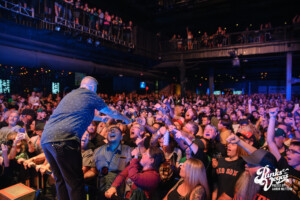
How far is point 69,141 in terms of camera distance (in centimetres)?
204

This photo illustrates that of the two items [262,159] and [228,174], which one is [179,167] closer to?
[228,174]

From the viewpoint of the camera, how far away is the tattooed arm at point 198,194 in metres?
1.93

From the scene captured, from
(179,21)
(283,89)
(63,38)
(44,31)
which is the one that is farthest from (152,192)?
(283,89)

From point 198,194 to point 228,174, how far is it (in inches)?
28.4

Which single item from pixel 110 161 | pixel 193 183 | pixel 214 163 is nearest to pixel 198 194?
pixel 193 183

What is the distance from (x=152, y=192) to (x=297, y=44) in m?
14.1

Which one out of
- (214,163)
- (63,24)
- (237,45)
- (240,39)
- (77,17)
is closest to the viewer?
(214,163)

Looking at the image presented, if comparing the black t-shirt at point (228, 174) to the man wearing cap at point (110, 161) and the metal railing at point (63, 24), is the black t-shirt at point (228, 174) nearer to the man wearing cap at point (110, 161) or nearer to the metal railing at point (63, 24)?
the man wearing cap at point (110, 161)

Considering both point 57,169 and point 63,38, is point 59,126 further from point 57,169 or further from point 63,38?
point 63,38

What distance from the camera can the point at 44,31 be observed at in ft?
26.3

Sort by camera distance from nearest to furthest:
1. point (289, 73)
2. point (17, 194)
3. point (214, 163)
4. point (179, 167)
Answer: point (17, 194)
point (214, 163)
point (179, 167)
point (289, 73)

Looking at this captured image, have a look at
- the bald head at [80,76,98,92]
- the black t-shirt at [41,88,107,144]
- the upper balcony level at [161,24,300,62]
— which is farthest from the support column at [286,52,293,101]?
the black t-shirt at [41,88,107,144]

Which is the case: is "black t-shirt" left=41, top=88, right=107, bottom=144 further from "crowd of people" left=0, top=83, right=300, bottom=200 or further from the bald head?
the bald head

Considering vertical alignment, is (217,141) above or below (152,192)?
above
